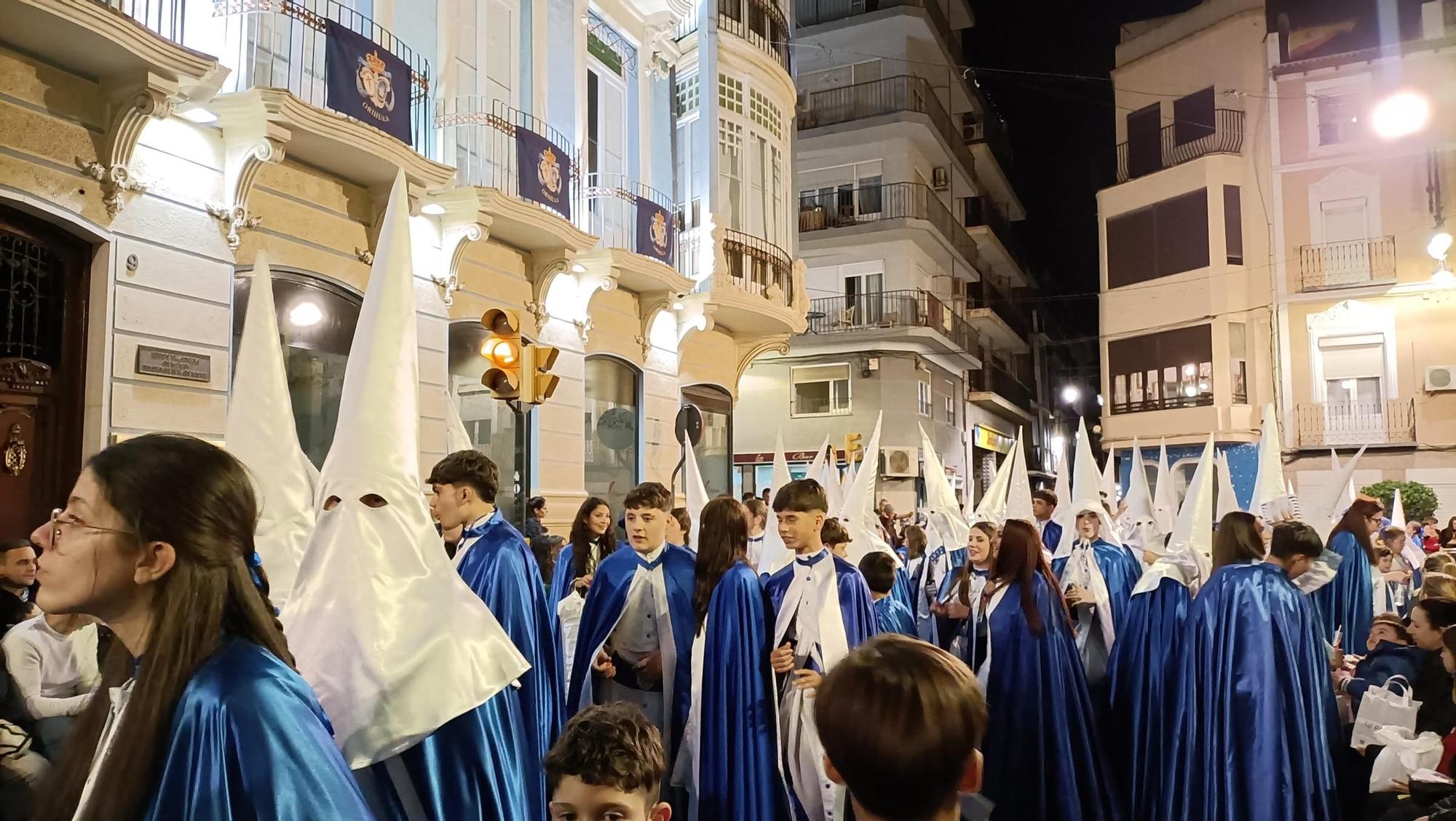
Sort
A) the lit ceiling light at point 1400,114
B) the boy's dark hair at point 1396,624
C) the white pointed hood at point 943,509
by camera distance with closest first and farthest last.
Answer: the boy's dark hair at point 1396,624 → the white pointed hood at point 943,509 → the lit ceiling light at point 1400,114

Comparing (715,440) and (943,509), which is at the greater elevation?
(715,440)

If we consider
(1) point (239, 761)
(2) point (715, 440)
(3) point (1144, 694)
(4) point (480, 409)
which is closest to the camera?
(1) point (239, 761)

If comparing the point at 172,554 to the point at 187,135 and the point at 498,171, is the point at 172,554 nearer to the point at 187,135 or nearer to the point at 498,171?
the point at 187,135

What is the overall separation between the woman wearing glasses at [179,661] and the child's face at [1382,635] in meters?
6.68

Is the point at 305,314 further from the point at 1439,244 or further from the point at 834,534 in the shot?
the point at 1439,244

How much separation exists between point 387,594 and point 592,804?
3.04ft

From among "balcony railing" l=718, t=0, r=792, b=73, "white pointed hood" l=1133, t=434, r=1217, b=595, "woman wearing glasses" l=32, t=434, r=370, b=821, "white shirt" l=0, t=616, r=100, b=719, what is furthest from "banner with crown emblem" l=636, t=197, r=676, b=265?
"woman wearing glasses" l=32, t=434, r=370, b=821

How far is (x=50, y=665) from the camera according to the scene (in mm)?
4402

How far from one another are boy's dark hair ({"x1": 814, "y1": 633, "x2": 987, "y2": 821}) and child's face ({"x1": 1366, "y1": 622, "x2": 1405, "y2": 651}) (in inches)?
230

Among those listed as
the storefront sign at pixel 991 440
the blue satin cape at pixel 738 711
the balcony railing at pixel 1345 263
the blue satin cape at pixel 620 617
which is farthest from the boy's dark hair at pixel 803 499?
the storefront sign at pixel 991 440

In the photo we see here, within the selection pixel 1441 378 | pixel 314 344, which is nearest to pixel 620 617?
pixel 314 344

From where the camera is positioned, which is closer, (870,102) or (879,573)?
(879,573)

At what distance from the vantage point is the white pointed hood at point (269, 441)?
9.97 feet

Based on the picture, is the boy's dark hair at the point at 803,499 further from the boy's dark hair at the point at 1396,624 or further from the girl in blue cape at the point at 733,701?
the boy's dark hair at the point at 1396,624
